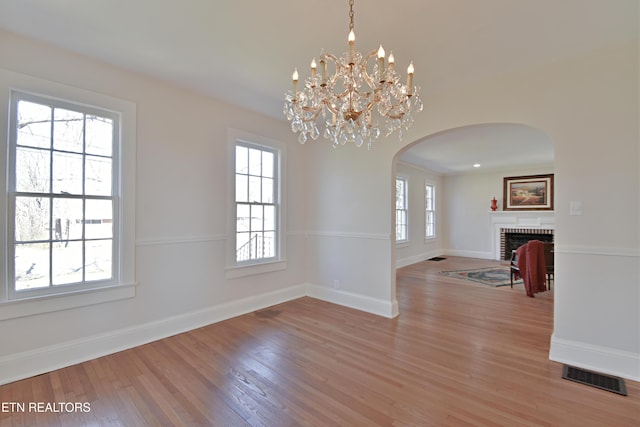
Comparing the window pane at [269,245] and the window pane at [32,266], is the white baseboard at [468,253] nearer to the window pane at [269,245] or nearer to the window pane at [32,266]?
the window pane at [269,245]

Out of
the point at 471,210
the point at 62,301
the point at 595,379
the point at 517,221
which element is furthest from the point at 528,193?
the point at 62,301

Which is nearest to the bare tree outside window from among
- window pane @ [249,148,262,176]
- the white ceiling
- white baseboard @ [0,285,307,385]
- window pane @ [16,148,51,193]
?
window pane @ [16,148,51,193]

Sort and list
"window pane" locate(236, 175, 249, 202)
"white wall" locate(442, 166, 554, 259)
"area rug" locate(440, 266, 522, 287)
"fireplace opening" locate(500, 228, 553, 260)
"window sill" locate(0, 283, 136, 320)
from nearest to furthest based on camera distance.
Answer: "window sill" locate(0, 283, 136, 320) < "window pane" locate(236, 175, 249, 202) < "area rug" locate(440, 266, 522, 287) < "fireplace opening" locate(500, 228, 553, 260) < "white wall" locate(442, 166, 554, 259)

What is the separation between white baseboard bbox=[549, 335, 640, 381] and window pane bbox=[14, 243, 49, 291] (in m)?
4.52

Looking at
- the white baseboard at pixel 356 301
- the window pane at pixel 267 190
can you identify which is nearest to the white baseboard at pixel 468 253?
the white baseboard at pixel 356 301

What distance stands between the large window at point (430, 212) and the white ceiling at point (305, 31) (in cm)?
589

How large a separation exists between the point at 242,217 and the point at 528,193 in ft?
25.3

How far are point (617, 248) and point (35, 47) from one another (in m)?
5.09

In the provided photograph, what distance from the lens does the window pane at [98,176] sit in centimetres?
263

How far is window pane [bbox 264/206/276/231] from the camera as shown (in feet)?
13.6

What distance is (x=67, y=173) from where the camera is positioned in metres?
2.52

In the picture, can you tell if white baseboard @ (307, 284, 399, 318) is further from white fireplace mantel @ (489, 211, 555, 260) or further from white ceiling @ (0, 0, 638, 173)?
white fireplace mantel @ (489, 211, 555, 260)

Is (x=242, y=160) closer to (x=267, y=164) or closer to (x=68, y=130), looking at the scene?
(x=267, y=164)

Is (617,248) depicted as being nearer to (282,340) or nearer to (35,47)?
(282,340)
